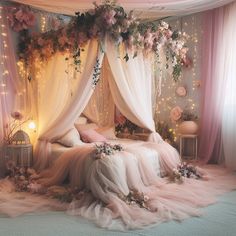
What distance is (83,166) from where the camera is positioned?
160 inches

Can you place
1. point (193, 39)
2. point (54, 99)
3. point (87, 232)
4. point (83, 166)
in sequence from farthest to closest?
point (193, 39) → point (54, 99) → point (83, 166) → point (87, 232)

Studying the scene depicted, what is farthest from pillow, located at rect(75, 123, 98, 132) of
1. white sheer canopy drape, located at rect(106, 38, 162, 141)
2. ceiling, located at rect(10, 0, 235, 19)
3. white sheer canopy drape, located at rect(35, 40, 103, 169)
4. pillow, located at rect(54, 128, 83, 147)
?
ceiling, located at rect(10, 0, 235, 19)

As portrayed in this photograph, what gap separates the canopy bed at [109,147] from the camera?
363 centimetres

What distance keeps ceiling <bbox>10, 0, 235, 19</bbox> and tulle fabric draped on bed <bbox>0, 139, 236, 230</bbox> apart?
87.4 inches

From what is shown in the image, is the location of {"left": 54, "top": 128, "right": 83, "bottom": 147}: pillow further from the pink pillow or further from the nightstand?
the nightstand

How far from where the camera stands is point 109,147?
13.7ft

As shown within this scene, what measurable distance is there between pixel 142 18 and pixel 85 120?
6.67 ft

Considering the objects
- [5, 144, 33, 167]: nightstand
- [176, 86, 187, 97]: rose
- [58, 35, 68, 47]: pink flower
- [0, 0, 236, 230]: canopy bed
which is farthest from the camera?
[176, 86, 187, 97]: rose

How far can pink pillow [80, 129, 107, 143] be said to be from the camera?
5.11 metres

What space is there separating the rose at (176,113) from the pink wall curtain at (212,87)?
1.49ft

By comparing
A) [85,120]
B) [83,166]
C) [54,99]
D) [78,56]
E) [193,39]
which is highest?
[193,39]

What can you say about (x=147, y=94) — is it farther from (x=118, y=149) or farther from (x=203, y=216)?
(x=203, y=216)

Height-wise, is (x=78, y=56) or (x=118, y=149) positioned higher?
(x=78, y=56)

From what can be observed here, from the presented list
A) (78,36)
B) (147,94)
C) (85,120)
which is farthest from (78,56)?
(85,120)
